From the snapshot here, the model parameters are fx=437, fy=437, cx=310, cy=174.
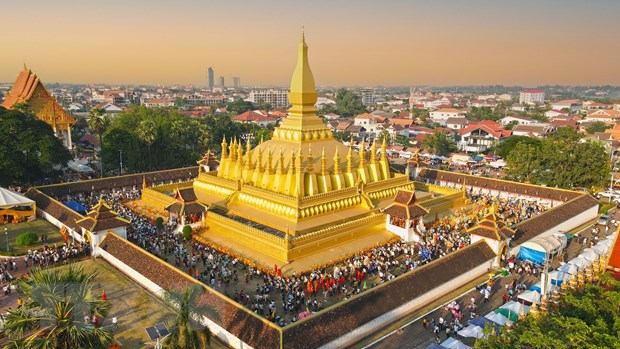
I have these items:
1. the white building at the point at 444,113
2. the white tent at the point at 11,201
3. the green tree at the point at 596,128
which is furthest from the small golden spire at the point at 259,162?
the white building at the point at 444,113

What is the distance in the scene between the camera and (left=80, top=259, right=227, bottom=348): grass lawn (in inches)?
704

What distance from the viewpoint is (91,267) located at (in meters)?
24.8

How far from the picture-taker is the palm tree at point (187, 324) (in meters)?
13.6

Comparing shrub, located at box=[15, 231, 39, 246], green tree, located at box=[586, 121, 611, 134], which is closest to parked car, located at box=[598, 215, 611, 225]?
shrub, located at box=[15, 231, 39, 246]

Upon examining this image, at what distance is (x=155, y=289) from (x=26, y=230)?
15568 millimetres

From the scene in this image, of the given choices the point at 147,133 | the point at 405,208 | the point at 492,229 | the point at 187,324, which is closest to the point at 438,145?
the point at 405,208

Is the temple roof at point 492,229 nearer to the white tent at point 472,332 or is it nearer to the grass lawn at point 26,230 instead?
the white tent at point 472,332

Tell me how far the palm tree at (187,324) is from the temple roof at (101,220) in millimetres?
13955

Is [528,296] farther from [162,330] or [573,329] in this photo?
[162,330]

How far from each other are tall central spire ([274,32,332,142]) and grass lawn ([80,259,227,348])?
15282 millimetres

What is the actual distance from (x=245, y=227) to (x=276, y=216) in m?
2.45

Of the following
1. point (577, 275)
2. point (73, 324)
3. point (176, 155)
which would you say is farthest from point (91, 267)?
point (176, 155)

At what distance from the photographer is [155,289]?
21.4m

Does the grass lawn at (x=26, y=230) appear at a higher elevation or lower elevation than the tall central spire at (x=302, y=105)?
lower
